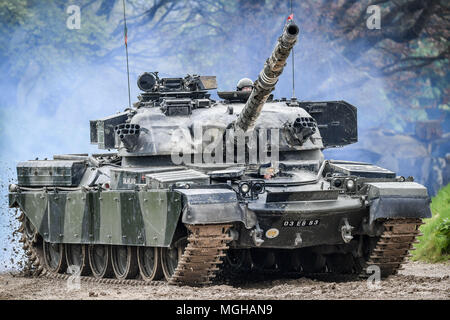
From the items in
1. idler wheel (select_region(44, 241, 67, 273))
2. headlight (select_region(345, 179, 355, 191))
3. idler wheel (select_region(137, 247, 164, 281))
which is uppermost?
headlight (select_region(345, 179, 355, 191))

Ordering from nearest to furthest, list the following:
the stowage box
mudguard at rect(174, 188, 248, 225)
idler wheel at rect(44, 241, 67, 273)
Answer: mudguard at rect(174, 188, 248, 225), the stowage box, idler wheel at rect(44, 241, 67, 273)

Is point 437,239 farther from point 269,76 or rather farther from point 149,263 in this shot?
point 269,76

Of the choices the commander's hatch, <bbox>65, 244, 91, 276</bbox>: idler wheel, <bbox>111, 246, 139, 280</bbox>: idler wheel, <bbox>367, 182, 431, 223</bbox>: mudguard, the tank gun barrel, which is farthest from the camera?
the commander's hatch

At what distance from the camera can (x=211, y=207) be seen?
51.6 feet

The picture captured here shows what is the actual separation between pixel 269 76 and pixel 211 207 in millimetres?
2314

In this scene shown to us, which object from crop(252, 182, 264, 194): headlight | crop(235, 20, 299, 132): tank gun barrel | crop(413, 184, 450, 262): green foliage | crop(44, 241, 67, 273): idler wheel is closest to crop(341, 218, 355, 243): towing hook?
crop(252, 182, 264, 194): headlight

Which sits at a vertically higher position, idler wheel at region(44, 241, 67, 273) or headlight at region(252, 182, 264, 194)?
headlight at region(252, 182, 264, 194)

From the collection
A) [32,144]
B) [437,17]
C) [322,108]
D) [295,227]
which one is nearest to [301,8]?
→ [437,17]

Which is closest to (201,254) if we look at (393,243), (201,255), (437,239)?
(201,255)

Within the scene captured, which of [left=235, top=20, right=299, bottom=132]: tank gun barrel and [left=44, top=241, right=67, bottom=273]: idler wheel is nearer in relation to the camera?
[left=235, top=20, right=299, bottom=132]: tank gun barrel

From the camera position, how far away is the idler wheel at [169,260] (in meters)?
17.3

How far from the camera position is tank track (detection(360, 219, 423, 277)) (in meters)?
16.9

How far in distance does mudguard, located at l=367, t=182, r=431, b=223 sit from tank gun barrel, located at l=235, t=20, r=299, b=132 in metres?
2.26

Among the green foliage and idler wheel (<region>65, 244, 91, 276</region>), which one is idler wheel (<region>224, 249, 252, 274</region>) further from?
the green foliage
